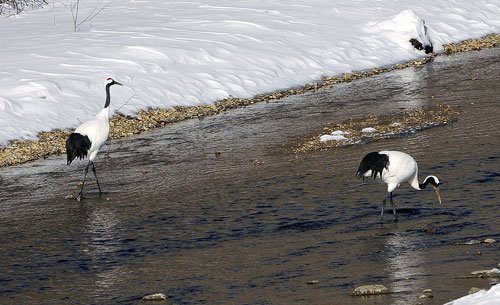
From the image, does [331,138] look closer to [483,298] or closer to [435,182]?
[435,182]

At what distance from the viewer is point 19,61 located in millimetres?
22953

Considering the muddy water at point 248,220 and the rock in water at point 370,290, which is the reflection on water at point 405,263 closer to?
the muddy water at point 248,220

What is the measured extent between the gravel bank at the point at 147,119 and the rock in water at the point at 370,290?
9.53 metres

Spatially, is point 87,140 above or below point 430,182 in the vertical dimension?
above

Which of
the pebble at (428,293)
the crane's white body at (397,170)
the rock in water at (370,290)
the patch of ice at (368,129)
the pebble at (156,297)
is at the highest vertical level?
the crane's white body at (397,170)

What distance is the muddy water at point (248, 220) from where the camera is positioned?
1027 centimetres

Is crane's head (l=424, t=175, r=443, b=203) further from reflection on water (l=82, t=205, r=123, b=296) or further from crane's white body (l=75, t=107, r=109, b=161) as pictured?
crane's white body (l=75, t=107, r=109, b=161)

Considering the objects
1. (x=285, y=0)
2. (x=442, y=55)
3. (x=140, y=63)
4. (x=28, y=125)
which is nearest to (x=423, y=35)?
→ (x=442, y=55)

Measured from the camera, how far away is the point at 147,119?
20.5 meters

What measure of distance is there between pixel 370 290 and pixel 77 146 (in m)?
7.56

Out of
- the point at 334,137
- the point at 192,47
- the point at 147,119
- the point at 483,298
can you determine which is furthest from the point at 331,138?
the point at 483,298

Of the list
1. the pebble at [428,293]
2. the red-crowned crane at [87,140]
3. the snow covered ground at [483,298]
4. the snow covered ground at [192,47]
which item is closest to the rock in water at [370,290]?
the pebble at [428,293]

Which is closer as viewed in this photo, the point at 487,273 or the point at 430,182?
the point at 487,273

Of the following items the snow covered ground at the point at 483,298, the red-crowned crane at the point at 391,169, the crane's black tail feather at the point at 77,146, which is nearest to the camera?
the snow covered ground at the point at 483,298
